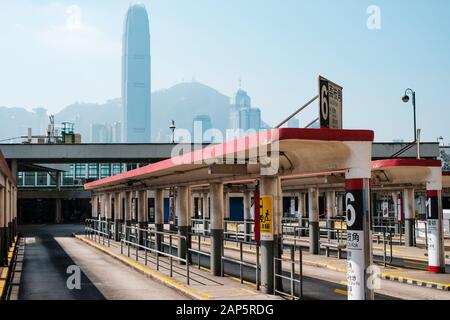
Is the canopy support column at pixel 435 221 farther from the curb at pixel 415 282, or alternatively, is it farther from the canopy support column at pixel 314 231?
the canopy support column at pixel 314 231

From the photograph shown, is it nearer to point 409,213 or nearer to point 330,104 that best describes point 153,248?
point 409,213

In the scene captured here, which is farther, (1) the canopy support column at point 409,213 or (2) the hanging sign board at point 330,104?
(1) the canopy support column at point 409,213

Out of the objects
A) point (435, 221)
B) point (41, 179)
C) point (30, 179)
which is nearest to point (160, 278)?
point (435, 221)

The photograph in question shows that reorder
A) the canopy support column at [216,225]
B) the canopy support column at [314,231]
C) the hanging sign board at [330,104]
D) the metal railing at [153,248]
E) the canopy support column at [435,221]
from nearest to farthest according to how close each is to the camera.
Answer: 1. the hanging sign board at [330,104]
2. the metal railing at [153,248]
3. the canopy support column at [216,225]
4. the canopy support column at [435,221]
5. the canopy support column at [314,231]

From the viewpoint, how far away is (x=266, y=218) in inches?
542

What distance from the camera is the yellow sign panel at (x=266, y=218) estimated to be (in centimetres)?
1362

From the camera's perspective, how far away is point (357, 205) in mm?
10555

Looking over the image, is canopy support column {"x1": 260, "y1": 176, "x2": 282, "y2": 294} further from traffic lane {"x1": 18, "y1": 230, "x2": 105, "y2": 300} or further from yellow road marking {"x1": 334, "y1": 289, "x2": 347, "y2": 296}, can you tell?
traffic lane {"x1": 18, "y1": 230, "x2": 105, "y2": 300}

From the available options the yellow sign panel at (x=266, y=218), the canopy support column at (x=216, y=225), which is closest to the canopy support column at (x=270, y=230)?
the yellow sign panel at (x=266, y=218)

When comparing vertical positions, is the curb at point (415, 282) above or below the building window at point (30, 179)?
below

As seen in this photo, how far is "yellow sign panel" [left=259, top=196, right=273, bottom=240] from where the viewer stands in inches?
536

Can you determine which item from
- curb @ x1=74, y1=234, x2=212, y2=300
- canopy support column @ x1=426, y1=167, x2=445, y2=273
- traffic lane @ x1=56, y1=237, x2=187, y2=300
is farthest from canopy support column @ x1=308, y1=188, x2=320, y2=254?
traffic lane @ x1=56, y1=237, x2=187, y2=300

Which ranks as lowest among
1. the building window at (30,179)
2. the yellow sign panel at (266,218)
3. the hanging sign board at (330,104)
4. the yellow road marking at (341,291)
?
the yellow road marking at (341,291)
